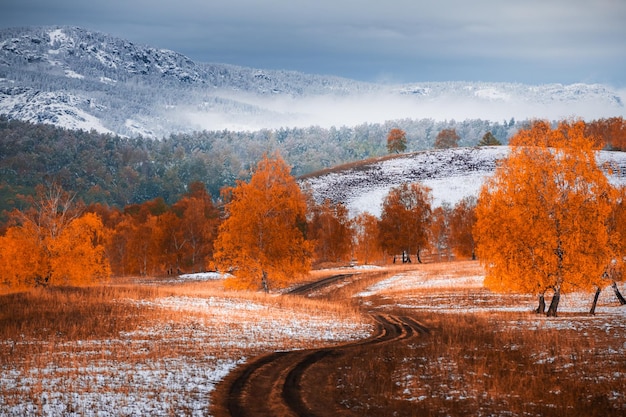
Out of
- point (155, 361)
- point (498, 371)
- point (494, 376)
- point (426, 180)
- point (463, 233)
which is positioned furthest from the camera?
point (426, 180)

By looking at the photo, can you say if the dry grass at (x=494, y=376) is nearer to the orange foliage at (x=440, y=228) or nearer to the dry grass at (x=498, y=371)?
the dry grass at (x=498, y=371)

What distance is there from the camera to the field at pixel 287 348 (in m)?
15.3

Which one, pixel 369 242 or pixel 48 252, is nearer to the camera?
pixel 48 252

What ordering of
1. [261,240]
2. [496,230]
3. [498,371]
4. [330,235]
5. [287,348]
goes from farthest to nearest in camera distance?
[330,235] → [261,240] → [496,230] → [287,348] → [498,371]

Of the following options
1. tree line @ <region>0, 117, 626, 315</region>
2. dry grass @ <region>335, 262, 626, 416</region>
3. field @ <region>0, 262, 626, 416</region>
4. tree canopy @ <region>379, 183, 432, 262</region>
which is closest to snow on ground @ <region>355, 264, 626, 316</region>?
field @ <region>0, 262, 626, 416</region>

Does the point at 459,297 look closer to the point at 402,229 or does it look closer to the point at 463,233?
the point at 402,229

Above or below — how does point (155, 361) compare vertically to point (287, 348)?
above

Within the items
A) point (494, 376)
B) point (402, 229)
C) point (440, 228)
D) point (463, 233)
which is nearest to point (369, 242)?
point (440, 228)

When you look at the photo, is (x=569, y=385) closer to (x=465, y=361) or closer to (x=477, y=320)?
(x=465, y=361)

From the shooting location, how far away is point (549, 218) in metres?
33.6

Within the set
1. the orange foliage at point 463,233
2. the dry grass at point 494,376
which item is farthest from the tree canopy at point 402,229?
the dry grass at point 494,376

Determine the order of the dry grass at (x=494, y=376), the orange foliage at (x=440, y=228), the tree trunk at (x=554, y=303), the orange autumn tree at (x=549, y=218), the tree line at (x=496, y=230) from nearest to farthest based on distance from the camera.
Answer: the dry grass at (x=494, y=376) → the orange autumn tree at (x=549, y=218) → the tree line at (x=496, y=230) → the tree trunk at (x=554, y=303) → the orange foliage at (x=440, y=228)

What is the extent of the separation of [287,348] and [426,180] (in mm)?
159695

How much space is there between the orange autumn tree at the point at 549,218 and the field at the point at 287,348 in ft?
9.11
